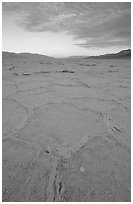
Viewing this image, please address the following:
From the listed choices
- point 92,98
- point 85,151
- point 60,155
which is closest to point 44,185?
point 60,155

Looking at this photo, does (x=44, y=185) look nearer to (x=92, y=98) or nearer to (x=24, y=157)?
(x=24, y=157)

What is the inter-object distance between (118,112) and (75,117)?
0.47m

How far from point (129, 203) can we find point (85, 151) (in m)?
0.38

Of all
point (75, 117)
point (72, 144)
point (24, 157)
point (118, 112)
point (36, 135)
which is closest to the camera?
point (24, 157)

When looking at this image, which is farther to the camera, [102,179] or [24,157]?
[24,157]

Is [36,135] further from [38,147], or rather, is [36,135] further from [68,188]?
[68,188]

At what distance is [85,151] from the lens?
1079 mm

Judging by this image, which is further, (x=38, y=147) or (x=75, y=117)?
(x=75, y=117)

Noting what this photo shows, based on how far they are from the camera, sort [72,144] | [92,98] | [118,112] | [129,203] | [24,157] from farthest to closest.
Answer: [92,98]
[118,112]
[72,144]
[24,157]
[129,203]

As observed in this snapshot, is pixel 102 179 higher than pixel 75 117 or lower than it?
lower

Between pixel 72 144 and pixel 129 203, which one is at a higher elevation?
pixel 72 144

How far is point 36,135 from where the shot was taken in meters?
1.26

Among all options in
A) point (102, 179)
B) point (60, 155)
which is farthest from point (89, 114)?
point (102, 179)

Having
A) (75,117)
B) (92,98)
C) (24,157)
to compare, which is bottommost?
(24,157)
